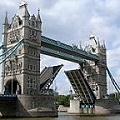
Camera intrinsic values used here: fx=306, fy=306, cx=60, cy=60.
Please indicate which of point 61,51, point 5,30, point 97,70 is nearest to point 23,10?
point 5,30

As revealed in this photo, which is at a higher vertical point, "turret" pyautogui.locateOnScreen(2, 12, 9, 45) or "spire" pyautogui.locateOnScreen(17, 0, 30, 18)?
"spire" pyautogui.locateOnScreen(17, 0, 30, 18)

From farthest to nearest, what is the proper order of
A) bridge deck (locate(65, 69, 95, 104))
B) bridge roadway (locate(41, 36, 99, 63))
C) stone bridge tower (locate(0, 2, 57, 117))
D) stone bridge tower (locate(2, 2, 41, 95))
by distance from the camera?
bridge deck (locate(65, 69, 95, 104)) → bridge roadway (locate(41, 36, 99, 63)) → stone bridge tower (locate(2, 2, 41, 95)) → stone bridge tower (locate(0, 2, 57, 117))

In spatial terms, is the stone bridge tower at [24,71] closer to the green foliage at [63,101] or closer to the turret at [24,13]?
the turret at [24,13]

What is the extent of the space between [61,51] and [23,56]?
15.2 metres

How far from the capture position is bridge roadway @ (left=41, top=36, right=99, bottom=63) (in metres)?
66.9

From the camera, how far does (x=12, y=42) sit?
208 ft

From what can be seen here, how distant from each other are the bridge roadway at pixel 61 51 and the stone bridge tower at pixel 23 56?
3.64m

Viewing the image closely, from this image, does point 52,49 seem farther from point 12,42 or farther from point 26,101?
point 26,101

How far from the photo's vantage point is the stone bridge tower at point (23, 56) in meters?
60.2

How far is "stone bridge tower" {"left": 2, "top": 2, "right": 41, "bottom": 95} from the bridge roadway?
3638 millimetres

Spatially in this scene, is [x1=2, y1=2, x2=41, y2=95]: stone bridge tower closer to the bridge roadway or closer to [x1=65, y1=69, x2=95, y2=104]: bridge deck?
the bridge roadway

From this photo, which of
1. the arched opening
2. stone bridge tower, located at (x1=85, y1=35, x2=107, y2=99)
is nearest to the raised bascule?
the arched opening

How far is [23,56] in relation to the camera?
60062 millimetres

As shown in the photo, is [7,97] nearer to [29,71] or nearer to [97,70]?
[29,71]
